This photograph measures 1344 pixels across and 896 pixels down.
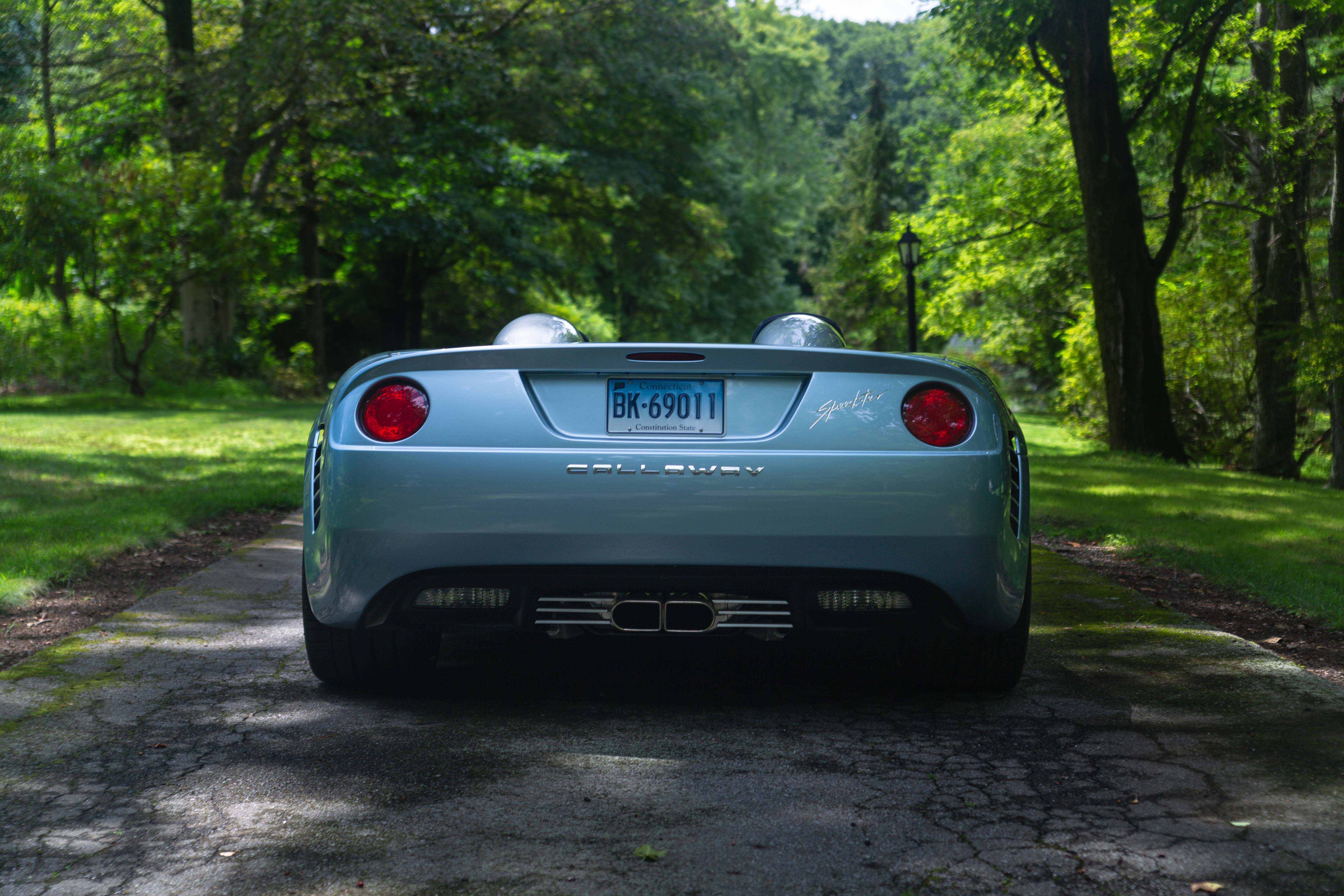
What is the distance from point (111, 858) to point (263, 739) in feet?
3.12

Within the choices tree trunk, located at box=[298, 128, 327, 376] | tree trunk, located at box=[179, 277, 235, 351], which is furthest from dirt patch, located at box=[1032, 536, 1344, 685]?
tree trunk, located at box=[298, 128, 327, 376]

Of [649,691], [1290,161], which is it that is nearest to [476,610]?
[649,691]

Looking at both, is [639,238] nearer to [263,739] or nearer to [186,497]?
[186,497]

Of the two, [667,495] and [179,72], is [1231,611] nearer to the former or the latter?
[667,495]

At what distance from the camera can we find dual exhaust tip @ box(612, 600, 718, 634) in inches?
154

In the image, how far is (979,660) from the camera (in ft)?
13.8

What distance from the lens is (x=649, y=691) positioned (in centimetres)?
437

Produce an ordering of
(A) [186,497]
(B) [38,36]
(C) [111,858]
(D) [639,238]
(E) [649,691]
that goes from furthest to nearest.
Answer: (D) [639,238] < (B) [38,36] < (A) [186,497] < (E) [649,691] < (C) [111,858]

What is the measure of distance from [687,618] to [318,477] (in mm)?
1218

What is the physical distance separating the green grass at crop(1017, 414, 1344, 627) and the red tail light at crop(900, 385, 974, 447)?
272 centimetres

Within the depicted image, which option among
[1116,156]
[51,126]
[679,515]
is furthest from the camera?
[51,126]

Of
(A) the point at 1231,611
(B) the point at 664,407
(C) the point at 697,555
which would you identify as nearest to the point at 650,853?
(C) the point at 697,555

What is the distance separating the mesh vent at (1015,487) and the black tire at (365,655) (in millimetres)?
1855

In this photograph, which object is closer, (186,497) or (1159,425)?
(186,497)
